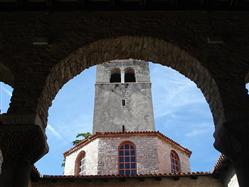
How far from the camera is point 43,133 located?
604 centimetres

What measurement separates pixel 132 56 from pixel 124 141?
12.5 metres

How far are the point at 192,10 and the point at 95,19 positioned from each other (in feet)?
7.73

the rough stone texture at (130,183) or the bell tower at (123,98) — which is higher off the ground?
the bell tower at (123,98)

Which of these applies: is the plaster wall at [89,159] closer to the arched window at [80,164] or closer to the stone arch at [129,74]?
the arched window at [80,164]

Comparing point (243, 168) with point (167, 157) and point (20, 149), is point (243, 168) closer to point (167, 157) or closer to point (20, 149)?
point (20, 149)

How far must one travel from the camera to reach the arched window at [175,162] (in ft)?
66.2

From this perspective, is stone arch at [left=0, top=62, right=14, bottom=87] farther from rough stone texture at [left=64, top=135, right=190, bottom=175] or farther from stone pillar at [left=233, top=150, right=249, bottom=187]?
rough stone texture at [left=64, top=135, right=190, bottom=175]

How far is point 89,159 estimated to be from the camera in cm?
1980

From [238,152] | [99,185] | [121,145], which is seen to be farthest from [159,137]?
[238,152]

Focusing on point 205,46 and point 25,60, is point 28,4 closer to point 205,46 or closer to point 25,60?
point 25,60

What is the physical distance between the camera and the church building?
19281 mm

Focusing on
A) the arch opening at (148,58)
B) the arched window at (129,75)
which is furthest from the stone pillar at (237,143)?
the arched window at (129,75)

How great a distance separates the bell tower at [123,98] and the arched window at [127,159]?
7.80 feet

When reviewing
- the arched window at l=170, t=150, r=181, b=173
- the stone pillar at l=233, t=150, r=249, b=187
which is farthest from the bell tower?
the stone pillar at l=233, t=150, r=249, b=187
